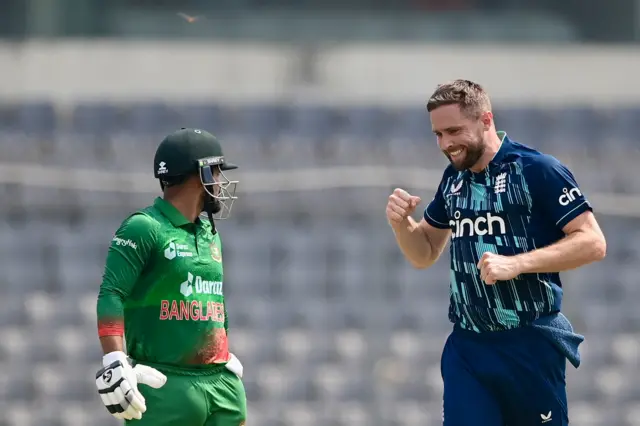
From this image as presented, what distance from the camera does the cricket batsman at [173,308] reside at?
3.76 metres

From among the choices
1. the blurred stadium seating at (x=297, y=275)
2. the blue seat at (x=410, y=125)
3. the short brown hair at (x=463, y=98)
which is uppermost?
the blue seat at (x=410, y=125)

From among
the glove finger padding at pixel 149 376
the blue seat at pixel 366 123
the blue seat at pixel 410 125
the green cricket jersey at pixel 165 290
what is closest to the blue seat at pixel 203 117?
the blue seat at pixel 366 123

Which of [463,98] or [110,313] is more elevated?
[463,98]

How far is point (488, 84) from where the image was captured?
33.1ft

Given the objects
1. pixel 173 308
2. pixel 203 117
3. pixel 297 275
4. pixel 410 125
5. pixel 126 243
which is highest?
pixel 203 117

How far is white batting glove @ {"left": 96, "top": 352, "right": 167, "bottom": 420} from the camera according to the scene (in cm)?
367

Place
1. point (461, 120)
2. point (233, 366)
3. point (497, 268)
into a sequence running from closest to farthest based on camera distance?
point (497, 268) → point (461, 120) → point (233, 366)

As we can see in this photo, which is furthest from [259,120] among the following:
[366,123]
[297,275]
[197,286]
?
[197,286]

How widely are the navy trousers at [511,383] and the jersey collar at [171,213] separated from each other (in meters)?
1.13

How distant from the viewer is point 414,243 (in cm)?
429

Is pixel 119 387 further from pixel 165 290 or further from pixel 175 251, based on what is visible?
pixel 175 251

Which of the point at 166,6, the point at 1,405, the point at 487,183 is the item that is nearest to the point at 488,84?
the point at 166,6

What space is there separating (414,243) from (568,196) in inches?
27.5

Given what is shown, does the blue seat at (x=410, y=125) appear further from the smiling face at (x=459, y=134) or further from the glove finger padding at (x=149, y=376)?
the glove finger padding at (x=149, y=376)
